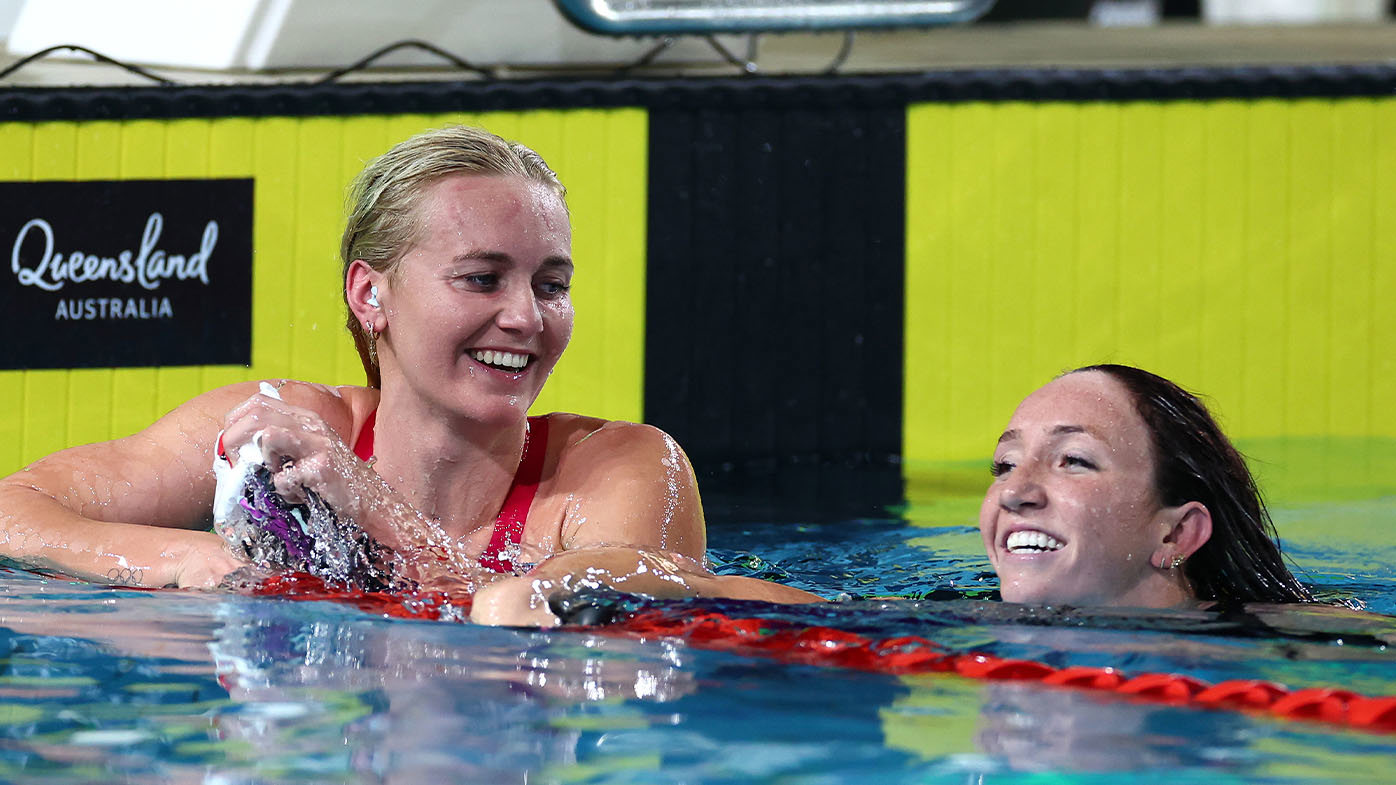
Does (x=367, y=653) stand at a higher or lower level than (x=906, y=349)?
lower

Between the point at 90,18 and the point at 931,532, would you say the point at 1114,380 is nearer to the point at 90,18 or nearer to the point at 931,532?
the point at 931,532

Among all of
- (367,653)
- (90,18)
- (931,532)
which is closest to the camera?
(367,653)

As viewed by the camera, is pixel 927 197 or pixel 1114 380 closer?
pixel 1114 380

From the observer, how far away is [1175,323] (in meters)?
4.24

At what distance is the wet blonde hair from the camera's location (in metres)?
2.27

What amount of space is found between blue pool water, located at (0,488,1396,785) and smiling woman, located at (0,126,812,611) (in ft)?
0.56

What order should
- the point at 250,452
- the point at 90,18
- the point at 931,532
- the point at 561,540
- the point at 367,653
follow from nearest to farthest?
the point at 367,653, the point at 250,452, the point at 561,540, the point at 931,532, the point at 90,18

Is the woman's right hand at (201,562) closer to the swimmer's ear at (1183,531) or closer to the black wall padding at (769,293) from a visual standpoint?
the swimmer's ear at (1183,531)

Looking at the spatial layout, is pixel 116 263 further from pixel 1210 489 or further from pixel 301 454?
pixel 1210 489

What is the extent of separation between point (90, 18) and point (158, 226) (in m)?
1.07

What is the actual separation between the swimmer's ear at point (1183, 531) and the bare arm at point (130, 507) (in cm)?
125

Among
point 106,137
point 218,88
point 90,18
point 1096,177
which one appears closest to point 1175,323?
point 1096,177

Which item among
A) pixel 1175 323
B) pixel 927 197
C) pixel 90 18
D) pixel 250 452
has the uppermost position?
pixel 90 18

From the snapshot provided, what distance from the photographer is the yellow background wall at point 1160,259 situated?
13.8 ft
